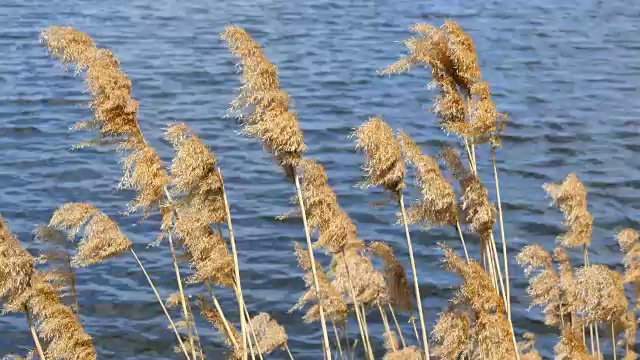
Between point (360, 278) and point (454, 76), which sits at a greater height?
point (454, 76)

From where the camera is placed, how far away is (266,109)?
163 inches

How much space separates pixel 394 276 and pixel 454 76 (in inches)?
39.3

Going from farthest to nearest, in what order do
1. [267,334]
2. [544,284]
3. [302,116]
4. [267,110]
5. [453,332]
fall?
[302,116]
[267,334]
[544,284]
[267,110]
[453,332]

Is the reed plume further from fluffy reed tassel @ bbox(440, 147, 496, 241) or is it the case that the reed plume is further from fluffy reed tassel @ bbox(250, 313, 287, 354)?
fluffy reed tassel @ bbox(250, 313, 287, 354)

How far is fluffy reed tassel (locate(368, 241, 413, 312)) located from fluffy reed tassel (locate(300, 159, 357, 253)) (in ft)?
1.50

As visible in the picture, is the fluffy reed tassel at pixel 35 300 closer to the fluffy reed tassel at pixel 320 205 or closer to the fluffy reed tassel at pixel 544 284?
the fluffy reed tassel at pixel 320 205

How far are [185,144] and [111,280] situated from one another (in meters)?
5.01

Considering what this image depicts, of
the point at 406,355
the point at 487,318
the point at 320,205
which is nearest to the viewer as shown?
the point at 487,318

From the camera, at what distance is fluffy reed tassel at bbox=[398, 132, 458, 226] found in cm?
419

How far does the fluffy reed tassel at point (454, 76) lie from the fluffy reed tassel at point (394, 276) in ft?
2.31

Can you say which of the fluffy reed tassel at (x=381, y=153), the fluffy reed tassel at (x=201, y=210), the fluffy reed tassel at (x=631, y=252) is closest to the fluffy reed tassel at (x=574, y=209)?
the fluffy reed tassel at (x=631, y=252)

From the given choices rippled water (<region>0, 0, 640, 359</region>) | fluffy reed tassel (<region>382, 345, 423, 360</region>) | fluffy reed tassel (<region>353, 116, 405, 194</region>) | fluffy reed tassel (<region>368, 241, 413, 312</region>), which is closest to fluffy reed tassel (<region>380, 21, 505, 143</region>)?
fluffy reed tassel (<region>353, 116, 405, 194</region>)

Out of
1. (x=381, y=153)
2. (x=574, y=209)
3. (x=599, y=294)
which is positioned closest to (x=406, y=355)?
(x=599, y=294)

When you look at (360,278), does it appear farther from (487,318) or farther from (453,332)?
(487,318)
